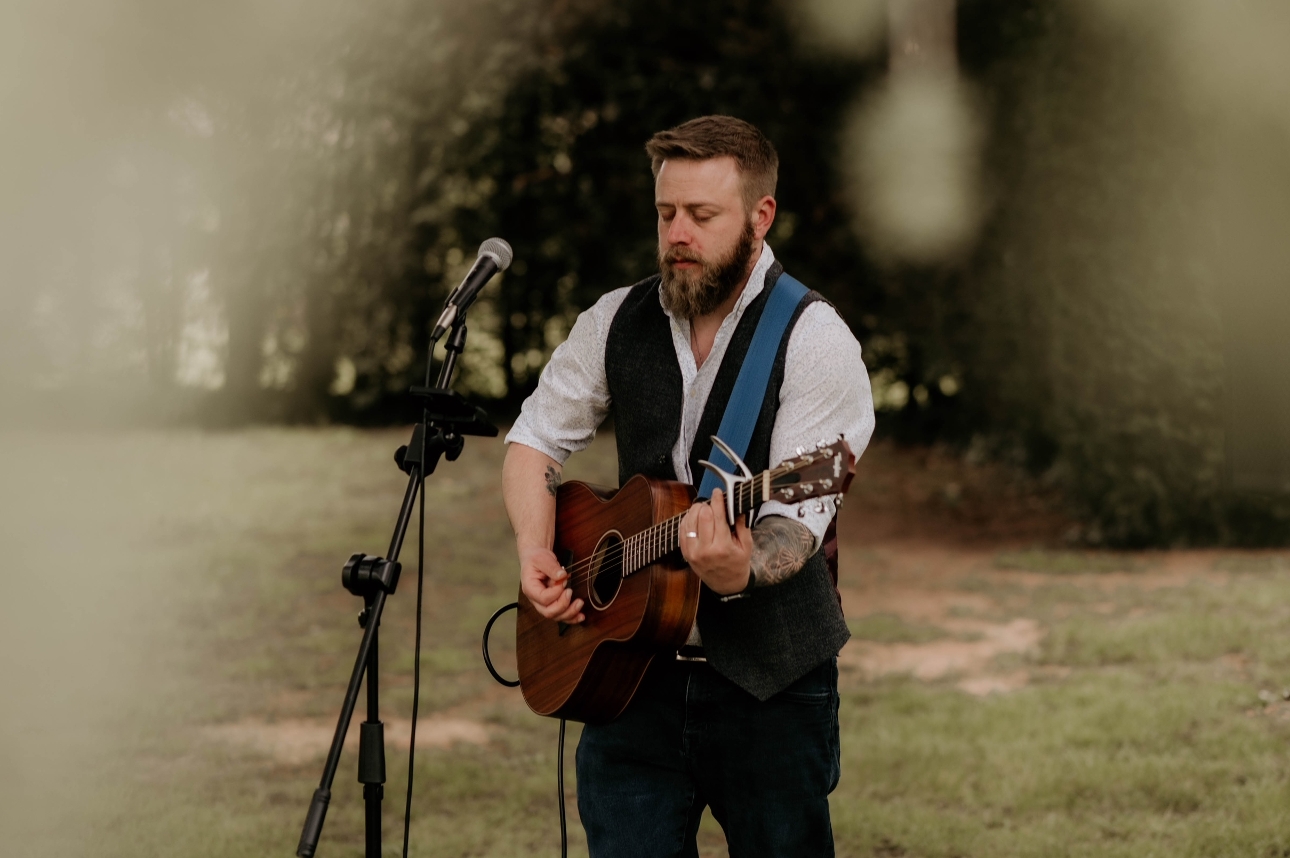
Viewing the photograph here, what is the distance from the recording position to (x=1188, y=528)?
8008 millimetres

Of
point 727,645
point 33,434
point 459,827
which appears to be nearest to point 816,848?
point 727,645

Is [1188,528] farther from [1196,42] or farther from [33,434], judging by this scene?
[33,434]

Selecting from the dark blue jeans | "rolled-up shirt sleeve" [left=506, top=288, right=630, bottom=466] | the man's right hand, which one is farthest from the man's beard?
the dark blue jeans

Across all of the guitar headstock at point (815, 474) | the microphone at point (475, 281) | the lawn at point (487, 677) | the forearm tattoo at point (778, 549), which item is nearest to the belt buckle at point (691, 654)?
the forearm tattoo at point (778, 549)

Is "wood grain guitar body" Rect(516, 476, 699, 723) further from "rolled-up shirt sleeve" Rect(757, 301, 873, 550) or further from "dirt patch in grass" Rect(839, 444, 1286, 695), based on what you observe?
"dirt patch in grass" Rect(839, 444, 1286, 695)

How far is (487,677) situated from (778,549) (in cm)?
457

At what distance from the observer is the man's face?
2.70 metres

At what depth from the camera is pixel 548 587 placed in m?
2.89

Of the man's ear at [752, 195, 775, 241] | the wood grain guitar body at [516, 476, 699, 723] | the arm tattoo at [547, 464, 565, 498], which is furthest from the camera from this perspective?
the arm tattoo at [547, 464, 565, 498]

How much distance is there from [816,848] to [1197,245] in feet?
18.6

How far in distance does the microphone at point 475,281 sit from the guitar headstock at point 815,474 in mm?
798

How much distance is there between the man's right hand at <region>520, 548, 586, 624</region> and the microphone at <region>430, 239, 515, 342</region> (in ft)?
1.71

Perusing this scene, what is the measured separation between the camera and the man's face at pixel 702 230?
2.70 meters

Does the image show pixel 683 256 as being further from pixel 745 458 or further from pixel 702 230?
pixel 745 458
